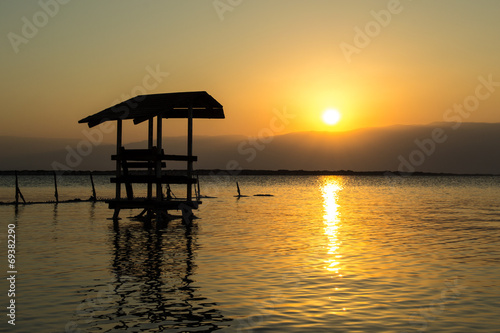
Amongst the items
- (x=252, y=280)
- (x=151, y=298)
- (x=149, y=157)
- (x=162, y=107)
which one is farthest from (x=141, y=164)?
(x=151, y=298)

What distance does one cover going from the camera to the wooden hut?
26.8 m

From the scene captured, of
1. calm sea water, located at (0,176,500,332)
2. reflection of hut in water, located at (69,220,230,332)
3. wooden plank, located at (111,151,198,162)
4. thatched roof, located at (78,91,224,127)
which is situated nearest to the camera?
reflection of hut in water, located at (69,220,230,332)

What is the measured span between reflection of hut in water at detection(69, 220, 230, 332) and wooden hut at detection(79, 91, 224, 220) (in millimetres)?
6654

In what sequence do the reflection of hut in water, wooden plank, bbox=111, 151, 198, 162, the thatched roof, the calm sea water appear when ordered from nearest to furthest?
1. the reflection of hut in water
2. the calm sea water
3. wooden plank, bbox=111, 151, 198, 162
4. the thatched roof

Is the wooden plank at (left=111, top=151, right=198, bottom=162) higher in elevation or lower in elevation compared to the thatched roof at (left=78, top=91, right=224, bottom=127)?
lower

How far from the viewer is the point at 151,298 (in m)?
12.4

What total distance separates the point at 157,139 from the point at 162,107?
159 centimetres

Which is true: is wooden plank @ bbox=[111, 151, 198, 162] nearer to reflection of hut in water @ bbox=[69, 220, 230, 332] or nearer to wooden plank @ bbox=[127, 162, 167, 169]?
wooden plank @ bbox=[127, 162, 167, 169]

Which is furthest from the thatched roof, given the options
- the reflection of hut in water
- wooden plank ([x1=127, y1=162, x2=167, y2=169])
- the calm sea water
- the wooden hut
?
the reflection of hut in water

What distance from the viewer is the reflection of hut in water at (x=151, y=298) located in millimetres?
10266

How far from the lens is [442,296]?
1291 centimetres

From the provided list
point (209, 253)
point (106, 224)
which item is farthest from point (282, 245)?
point (106, 224)

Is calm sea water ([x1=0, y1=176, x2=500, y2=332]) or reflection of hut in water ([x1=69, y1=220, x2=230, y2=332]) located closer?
reflection of hut in water ([x1=69, y1=220, x2=230, y2=332])

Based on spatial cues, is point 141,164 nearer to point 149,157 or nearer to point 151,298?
point 149,157
